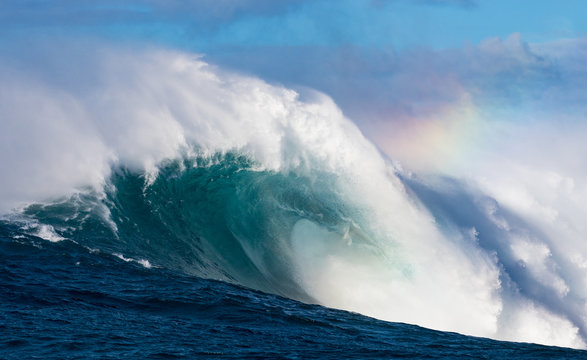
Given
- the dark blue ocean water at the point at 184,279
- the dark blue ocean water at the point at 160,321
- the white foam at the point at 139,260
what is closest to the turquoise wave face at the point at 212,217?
the dark blue ocean water at the point at 184,279

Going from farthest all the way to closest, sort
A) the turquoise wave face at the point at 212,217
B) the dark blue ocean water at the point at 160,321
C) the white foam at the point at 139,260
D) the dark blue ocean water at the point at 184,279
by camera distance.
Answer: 1. the turquoise wave face at the point at 212,217
2. the white foam at the point at 139,260
3. the dark blue ocean water at the point at 184,279
4. the dark blue ocean water at the point at 160,321

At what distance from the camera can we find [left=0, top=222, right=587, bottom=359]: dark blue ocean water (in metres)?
10.6

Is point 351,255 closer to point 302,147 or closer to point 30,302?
point 302,147

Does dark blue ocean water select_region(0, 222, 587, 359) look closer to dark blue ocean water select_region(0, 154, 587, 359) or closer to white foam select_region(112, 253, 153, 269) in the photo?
dark blue ocean water select_region(0, 154, 587, 359)

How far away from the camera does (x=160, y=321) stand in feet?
39.5

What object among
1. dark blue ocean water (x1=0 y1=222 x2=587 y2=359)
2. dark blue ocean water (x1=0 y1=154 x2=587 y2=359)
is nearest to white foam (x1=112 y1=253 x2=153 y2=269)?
dark blue ocean water (x1=0 y1=154 x2=587 y2=359)

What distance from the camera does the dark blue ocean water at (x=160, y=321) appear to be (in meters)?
10.6

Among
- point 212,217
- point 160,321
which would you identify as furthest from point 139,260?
point 212,217

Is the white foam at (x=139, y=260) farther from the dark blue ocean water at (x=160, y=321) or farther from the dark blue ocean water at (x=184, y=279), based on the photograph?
the dark blue ocean water at (x=160, y=321)

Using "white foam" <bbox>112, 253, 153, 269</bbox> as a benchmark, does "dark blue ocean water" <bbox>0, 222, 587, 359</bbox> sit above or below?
below

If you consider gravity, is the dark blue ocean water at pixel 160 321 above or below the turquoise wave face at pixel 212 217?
below

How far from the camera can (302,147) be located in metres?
22.5

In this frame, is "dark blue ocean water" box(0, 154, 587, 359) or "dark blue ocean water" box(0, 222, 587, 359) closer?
"dark blue ocean water" box(0, 222, 587, 359)

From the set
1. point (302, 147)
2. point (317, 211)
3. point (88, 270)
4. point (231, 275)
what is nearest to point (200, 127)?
point (302, 147)
